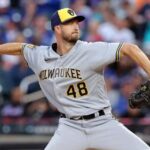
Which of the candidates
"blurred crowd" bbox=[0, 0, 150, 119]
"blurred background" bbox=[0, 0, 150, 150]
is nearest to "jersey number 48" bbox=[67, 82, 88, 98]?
"blurred background" bbox=[0, 0, 150, 150]

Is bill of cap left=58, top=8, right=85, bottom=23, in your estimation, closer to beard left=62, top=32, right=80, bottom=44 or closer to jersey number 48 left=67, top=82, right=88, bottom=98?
beard left=62, top=32, right=80, bottom=44

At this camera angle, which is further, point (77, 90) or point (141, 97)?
point (77, 90)

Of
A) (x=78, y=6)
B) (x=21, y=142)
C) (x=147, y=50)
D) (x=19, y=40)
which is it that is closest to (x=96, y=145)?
(x=21, y=142)

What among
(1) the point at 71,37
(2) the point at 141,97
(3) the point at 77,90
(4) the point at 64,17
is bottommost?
(2) the point at 141,97

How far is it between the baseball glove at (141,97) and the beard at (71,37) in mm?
791

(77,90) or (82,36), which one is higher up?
(77,90)

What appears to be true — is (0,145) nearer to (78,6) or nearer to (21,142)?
(21,142)

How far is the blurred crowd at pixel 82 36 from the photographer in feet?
33.5

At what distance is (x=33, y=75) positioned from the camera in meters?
10.5

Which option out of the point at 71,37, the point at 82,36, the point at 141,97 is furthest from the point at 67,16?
the point at 82,36

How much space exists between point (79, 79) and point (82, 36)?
18.4ft

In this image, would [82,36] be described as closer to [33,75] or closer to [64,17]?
[33,75]

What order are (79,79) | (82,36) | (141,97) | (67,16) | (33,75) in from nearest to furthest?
(141,97) → (79,79) → (67,16) → (33,75) → (82,36)

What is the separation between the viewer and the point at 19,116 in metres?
10.1
